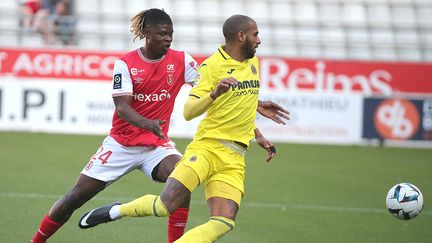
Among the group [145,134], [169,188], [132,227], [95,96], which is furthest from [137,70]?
[95,96]

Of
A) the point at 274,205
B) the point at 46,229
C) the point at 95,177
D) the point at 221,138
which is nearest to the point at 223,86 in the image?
the point at 221,138

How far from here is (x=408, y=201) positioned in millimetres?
8859

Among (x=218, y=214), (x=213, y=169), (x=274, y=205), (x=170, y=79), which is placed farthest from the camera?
(x=274, y=205)

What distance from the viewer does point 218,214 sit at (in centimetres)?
724

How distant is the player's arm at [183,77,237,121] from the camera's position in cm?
697

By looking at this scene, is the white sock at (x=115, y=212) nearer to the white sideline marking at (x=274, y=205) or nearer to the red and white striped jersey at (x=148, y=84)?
the red and white striped jersey at (x=148, y=84)

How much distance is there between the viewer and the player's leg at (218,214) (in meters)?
7.08

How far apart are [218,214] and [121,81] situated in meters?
1.58

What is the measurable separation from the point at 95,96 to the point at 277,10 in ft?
25.6

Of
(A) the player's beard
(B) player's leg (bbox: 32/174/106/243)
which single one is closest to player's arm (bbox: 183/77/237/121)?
(A) the player's beard

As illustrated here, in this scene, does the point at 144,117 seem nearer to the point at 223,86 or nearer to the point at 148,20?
the point at 148,20

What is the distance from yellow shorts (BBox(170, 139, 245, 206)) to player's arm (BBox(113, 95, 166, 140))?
12.6 inches

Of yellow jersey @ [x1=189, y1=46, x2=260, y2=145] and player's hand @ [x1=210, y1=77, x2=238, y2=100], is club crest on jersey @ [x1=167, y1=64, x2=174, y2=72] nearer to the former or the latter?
yellow jersey @ [x1=189, y1=46, x2=260, y2=145]

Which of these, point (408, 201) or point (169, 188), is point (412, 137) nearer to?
point (408, 201)
